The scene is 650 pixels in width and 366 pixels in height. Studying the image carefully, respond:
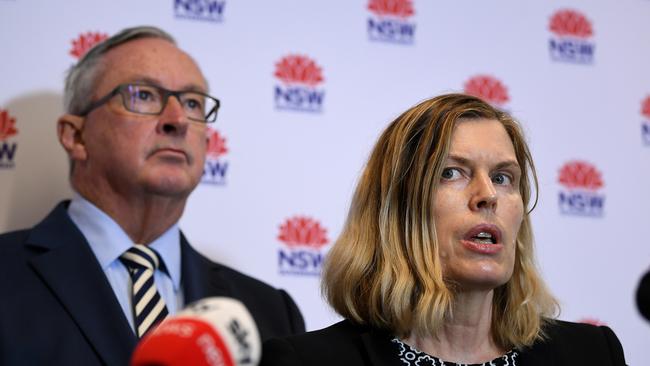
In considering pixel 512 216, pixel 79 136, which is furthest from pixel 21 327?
pixel 512 216

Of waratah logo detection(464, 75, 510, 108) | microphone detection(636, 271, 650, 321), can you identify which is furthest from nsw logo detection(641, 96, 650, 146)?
microphone detection(636, 271, 650, 321)

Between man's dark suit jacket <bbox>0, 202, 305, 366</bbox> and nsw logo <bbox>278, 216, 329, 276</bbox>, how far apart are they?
40 cm

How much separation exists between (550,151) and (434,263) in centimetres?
162

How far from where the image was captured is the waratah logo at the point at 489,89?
334cm

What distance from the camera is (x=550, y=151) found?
338cm

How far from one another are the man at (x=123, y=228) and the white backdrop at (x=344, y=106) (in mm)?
182

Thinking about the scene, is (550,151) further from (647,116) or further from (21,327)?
(21,327)

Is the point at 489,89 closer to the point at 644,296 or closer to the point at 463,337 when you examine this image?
the point at 463,337

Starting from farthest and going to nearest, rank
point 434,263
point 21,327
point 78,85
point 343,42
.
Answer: point 343,42
point 78,85
point 21,327
point 434,263

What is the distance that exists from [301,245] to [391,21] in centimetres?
85

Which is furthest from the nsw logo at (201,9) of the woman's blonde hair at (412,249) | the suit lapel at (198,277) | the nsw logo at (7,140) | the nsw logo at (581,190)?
the nsw logo at (581,190)

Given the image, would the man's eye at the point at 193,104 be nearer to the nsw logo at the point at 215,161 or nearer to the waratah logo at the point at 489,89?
the nsw logo at the point at 215,161

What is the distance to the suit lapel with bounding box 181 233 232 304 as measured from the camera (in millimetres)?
2631

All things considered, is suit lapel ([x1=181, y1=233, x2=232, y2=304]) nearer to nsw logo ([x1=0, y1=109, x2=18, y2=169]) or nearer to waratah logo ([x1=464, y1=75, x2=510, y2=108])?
nsw logo ([x1=0, y1=109, x2=18, y2=169])
